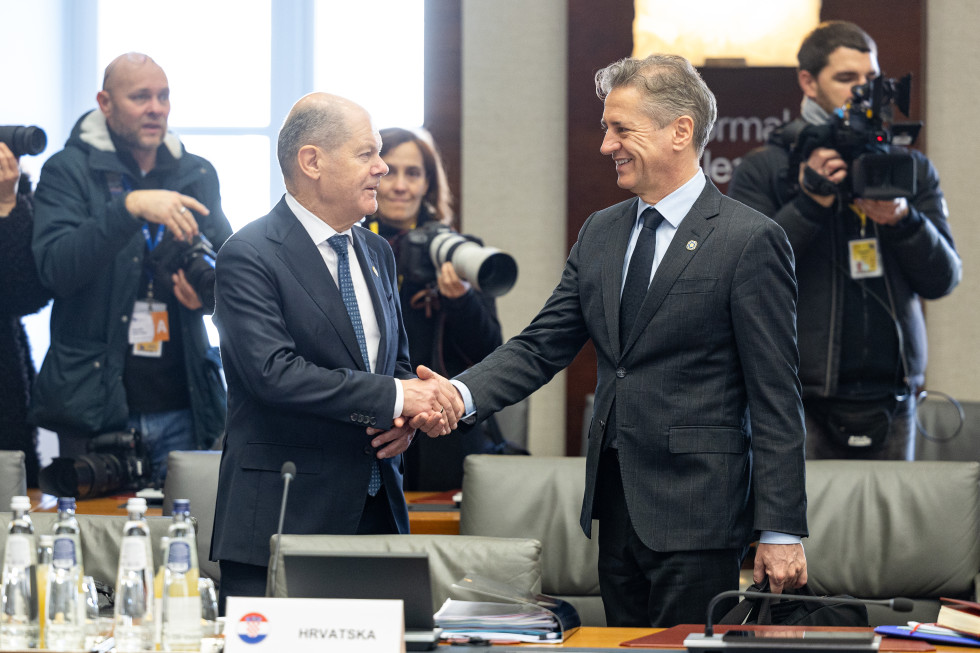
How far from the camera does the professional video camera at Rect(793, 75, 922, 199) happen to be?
3352 mm

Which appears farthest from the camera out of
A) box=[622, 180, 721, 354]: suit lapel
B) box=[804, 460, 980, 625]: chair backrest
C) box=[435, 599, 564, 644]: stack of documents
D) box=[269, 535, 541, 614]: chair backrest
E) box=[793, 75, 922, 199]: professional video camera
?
box=[793, 75, 922, 199]: professional video camera

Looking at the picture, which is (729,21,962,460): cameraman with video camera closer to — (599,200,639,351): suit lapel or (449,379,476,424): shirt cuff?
(599,200,639,351): suit lapel

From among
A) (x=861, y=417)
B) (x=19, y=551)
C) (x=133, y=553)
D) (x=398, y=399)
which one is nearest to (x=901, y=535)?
(x=861, y=417)

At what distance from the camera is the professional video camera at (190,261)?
11.4 feet

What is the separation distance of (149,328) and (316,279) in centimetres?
161

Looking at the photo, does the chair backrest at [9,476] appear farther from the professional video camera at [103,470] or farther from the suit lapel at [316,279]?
the suit lapel at [316,279]

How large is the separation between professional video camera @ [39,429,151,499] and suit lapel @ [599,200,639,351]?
188 cm

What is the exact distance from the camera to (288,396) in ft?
7.45

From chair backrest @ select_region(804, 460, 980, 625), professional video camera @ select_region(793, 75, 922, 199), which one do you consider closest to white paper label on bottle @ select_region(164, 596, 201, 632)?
chair backrest @ select_region(804, 460, 980, 625)

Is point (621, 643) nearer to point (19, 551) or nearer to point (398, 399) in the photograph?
point (398, 399)

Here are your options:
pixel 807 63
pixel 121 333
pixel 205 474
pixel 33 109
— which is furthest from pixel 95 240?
pixel 807 63

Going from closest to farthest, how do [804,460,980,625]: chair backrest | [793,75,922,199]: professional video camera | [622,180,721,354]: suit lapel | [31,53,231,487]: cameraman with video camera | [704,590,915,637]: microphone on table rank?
[704,590,915,637]: microphone on table, [622,180,721,354]: suit lapel, [804,460,980,625]: chair backrest, [793,75,922,199]: professional video camera, [31,53,231,487]: cameraman with video camera

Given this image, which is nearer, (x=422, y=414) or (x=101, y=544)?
(x=422, y=414)

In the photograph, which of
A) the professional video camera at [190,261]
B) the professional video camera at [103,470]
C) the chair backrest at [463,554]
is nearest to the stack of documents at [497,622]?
the chair backrest at [463,554]
